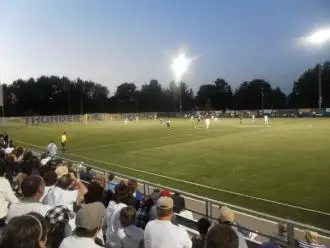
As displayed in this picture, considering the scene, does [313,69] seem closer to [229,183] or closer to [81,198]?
[229,183]

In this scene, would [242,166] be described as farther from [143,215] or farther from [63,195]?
[63,195]

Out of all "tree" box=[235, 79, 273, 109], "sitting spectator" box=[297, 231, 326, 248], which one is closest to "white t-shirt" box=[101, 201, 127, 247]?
"sitting spectator" box=[297, 231, 326, 248]

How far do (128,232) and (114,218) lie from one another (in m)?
0.47

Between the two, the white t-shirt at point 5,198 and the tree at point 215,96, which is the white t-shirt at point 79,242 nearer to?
the white t-shirt at point 5,198

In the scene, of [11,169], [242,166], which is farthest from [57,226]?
[242,166]

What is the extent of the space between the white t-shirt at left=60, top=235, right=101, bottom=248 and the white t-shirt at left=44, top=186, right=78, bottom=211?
280 centimetres

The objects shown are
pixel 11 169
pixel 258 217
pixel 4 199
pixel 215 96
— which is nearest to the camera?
pixel 4 199

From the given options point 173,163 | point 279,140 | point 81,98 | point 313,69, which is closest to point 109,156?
point 173,163

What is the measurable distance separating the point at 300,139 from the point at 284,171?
56.0ft

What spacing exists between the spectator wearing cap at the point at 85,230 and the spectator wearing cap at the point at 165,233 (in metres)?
0.93

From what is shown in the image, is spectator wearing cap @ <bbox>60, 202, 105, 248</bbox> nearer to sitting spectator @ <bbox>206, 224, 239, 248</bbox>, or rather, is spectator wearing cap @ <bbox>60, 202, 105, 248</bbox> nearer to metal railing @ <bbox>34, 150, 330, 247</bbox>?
sitting spectator @ <bbox>206, 224, 239, 248</bbox>

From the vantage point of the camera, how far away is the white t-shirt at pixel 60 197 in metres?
7.13

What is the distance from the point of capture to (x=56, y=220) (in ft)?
17.8

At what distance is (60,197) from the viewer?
719 centimetres
